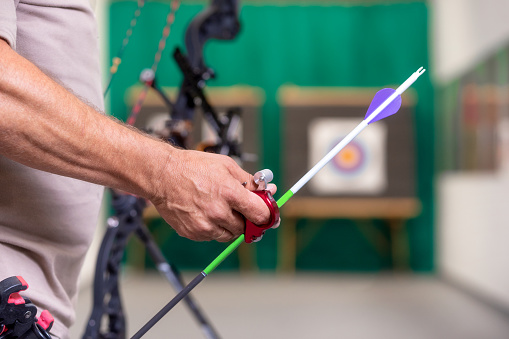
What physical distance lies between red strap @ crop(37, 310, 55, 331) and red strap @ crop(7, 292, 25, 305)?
0.05 m

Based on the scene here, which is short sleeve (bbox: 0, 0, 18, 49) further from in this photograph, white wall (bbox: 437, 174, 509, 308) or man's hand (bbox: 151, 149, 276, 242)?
white wall (bbox: 437, 174, 509, 308)

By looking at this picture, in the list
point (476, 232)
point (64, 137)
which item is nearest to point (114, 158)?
point (64, 137)

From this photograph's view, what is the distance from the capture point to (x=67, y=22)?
2.18 ft

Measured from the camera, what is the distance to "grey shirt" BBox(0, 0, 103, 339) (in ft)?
2.05

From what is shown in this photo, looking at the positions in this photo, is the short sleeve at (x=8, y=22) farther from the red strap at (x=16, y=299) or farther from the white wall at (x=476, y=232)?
the white wall at (x=476, y=232)

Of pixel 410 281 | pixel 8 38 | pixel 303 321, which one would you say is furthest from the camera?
pixel 410 281

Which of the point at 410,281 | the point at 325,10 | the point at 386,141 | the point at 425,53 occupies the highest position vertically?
the point at 325,10

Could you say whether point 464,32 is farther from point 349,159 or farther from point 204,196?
point 204,196

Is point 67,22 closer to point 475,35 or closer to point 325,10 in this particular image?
point 475,35

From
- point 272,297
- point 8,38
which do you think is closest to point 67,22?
point 8,38

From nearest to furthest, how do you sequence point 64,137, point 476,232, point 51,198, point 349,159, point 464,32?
point 64,137 → point 51,198 → point 476,232 → point 464,32 → point 349,159

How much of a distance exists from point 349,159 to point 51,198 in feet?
13.5

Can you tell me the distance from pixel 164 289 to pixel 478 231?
1.91m

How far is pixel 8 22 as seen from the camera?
0.54 metres
